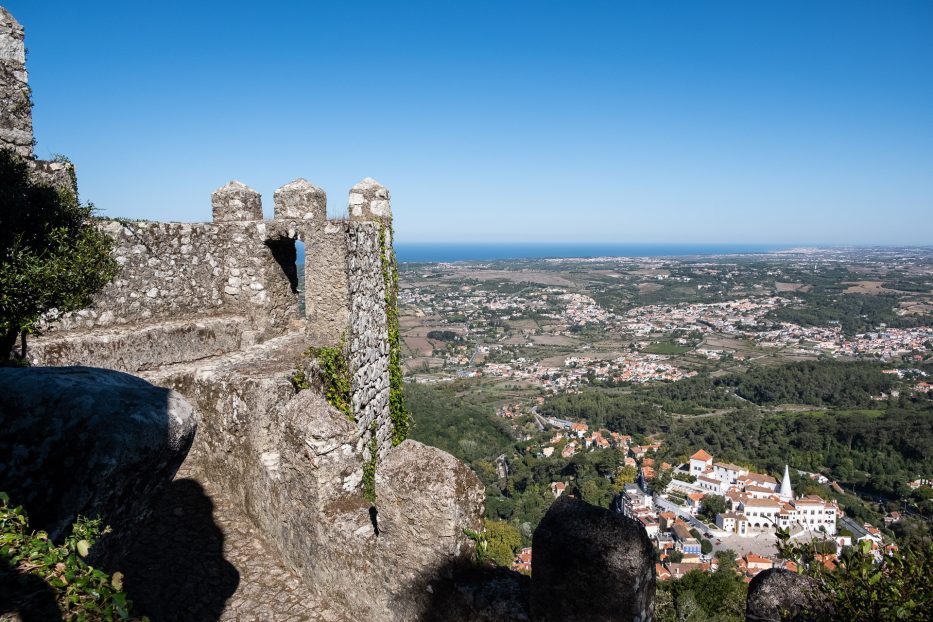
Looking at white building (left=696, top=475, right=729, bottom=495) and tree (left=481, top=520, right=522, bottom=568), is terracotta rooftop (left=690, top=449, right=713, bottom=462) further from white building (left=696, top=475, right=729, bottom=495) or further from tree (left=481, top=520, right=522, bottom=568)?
tree (left=481, top=520, right=522, bottom=568)

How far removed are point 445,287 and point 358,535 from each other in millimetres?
122845

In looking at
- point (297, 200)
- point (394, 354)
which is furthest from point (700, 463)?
point (297, 200)

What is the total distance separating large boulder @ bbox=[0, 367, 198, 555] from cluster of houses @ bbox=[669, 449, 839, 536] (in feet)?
97.3

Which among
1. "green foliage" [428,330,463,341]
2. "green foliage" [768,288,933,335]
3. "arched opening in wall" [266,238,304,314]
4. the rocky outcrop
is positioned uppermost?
"arched opening in wall" [266,238,304,314]

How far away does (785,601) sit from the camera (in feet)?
8.21

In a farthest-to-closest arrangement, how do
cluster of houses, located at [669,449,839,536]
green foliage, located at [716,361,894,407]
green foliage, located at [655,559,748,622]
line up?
green foliage, located at [716,361,894,407], cluster of houses, located at [669,449,839,536], green foliage, located at [655,559,748,622]

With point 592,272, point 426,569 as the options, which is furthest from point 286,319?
point 592,272

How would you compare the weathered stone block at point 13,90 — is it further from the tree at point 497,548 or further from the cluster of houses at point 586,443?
the cluster of houses at point 586,443

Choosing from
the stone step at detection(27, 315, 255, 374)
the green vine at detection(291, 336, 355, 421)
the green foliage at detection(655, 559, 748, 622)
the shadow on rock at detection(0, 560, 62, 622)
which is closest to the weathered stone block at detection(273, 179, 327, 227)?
the stone step at detection(27, 315, 255, 374)

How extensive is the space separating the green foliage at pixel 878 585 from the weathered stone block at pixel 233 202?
6.91 meters

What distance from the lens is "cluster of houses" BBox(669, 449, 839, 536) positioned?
28.8 meters

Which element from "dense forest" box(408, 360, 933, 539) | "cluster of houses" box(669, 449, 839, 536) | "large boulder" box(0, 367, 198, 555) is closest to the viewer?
"large boulder" box(0, 367, 198, 555)

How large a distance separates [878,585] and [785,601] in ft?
2.43

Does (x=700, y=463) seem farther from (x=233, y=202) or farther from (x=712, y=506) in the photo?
(x=233, y=202)
